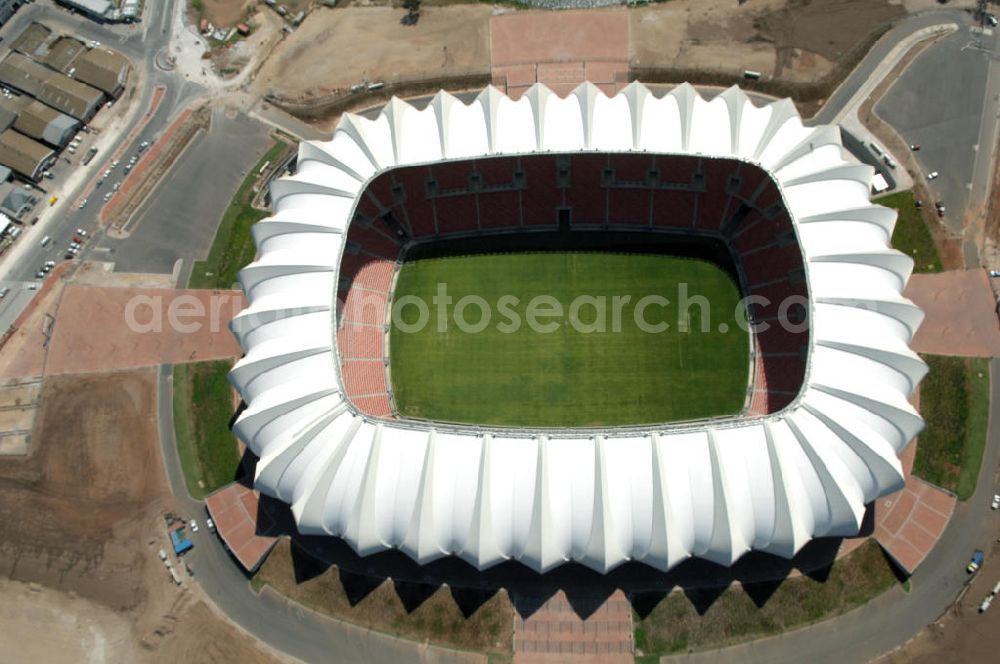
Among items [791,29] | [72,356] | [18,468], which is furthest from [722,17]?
[18,468]

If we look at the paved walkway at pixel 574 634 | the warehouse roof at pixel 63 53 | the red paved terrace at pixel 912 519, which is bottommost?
the paved walkway at pixel 574 634

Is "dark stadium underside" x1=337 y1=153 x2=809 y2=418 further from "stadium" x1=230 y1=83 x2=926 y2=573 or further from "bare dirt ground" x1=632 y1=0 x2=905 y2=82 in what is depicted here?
"bare dirt ground" x1=632 y1=0 x2=905 y2=82

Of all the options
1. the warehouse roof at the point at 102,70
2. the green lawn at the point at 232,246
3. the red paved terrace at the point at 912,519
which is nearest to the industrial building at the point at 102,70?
the warehouse roof at the point at 102,70

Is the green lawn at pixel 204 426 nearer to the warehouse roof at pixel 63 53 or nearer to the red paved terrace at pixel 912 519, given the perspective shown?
the warehouse roof at pixel 63 53

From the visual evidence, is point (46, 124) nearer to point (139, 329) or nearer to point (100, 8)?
point (100, 8)

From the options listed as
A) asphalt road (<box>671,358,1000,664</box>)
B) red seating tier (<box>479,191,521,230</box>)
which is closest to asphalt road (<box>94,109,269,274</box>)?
red seating tier (<box>479,191,521,230</box>)

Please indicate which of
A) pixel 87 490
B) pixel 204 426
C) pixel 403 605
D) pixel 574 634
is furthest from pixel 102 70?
pixel 574 634

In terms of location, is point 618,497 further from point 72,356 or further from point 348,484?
point 72,356
